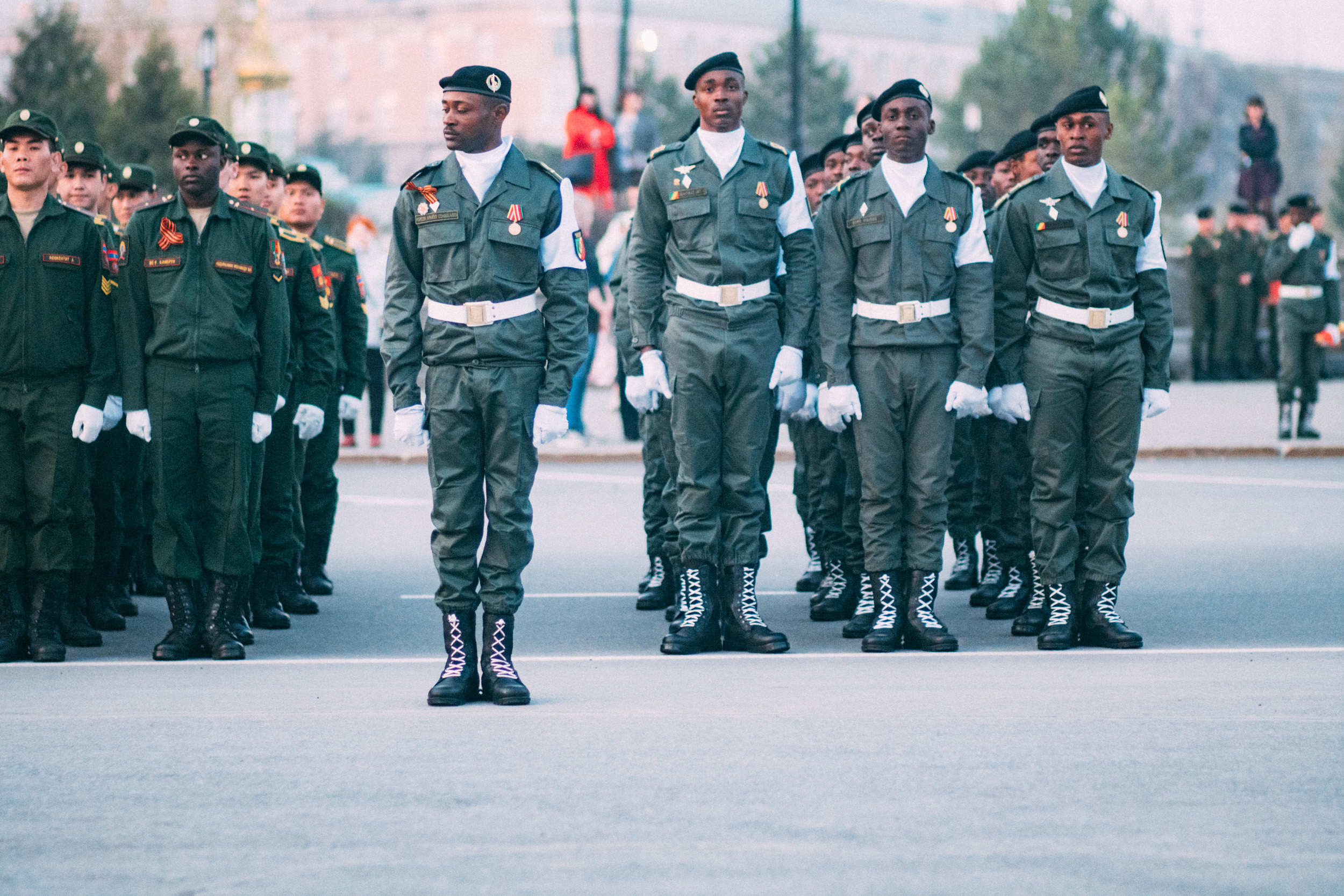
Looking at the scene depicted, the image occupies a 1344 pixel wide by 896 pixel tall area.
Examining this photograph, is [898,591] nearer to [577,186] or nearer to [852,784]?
[852,784]

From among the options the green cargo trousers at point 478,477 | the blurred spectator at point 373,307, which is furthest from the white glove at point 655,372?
the blurred spectator at point 373,307

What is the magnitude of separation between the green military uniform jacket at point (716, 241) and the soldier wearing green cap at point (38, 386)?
2382 mm

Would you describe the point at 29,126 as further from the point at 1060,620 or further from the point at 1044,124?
the point at 1060,620

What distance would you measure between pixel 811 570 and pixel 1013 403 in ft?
7.41

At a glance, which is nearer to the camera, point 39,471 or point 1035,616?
point 39,471

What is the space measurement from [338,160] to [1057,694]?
9663 centimetres

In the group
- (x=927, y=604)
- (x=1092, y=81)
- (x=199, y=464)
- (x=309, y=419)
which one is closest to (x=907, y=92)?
(x=927, y=604)

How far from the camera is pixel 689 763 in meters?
6.47

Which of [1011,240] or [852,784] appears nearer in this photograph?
[852,784]

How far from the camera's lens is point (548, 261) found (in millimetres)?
7645

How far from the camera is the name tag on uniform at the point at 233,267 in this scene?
28.9 feet

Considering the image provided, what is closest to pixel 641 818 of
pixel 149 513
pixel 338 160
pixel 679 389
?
pixel 679 389

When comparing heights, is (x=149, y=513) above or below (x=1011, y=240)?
below

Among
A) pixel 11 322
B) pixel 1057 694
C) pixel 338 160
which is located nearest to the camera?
pixel 1057 694
